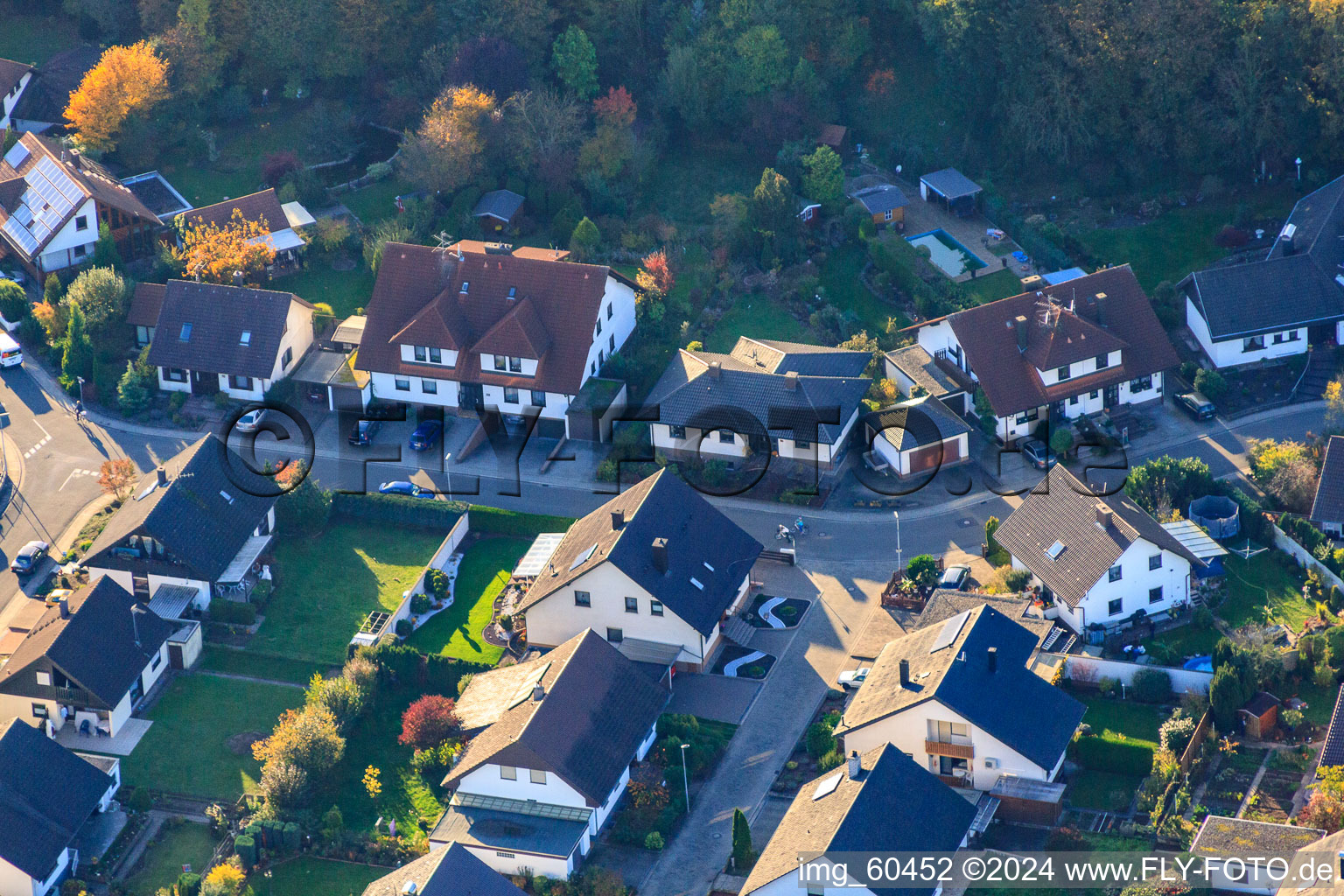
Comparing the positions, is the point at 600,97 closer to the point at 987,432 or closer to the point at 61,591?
the point at 987,432

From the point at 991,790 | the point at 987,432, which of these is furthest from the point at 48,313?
the point at 991,790

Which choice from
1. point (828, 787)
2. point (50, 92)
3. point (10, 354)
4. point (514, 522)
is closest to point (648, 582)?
point (514, 522)

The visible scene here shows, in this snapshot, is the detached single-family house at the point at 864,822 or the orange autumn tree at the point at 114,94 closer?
the detached single-family house at the point at 864,822

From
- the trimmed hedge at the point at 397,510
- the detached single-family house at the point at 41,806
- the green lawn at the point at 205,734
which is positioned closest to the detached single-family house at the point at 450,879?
the green lawn at the point at 205,734

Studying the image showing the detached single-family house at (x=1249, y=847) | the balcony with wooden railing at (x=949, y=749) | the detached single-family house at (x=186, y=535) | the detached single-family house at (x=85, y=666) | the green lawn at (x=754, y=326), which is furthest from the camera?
the green lawn at (x=754, y=326)

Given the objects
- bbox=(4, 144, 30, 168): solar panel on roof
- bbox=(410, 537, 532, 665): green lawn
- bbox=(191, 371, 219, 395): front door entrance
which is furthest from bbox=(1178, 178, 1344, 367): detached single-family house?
bbox=(4, 144, 30, 168): solar panel on roof

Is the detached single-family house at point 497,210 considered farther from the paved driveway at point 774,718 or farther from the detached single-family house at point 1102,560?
the detached single-family house at point 1102,560
